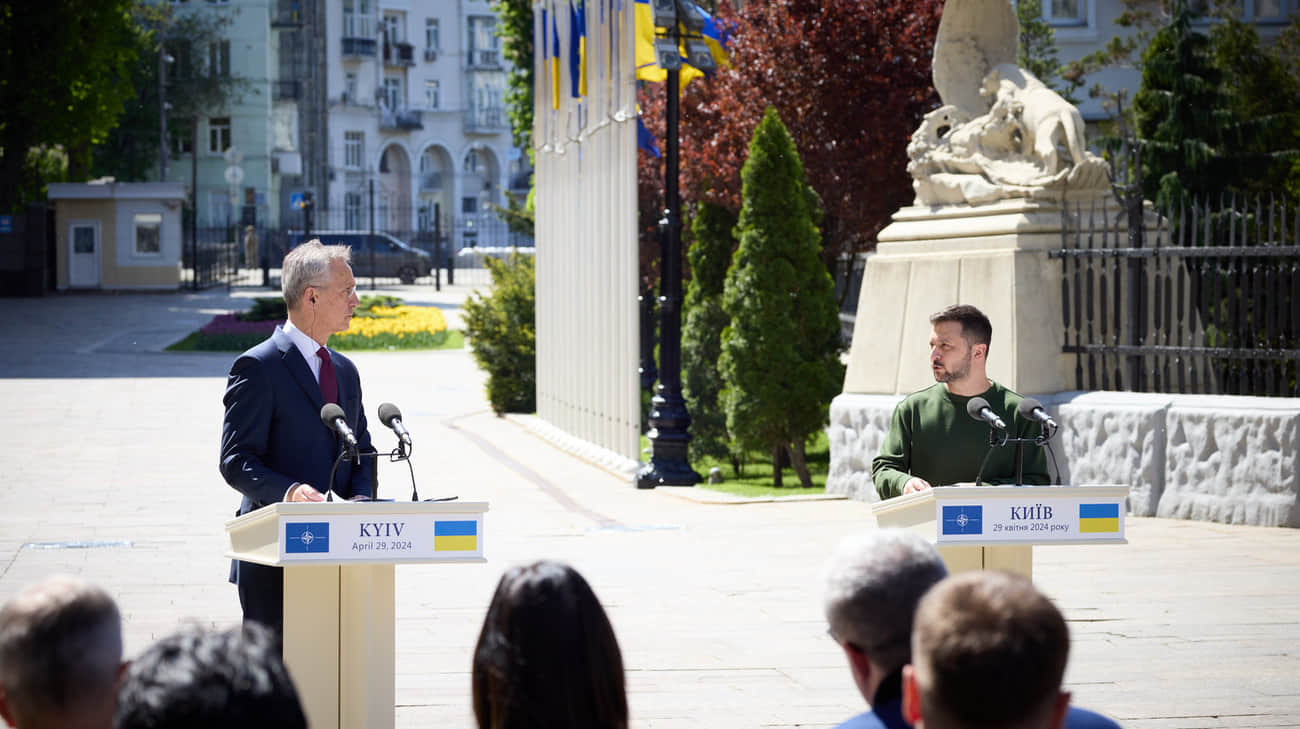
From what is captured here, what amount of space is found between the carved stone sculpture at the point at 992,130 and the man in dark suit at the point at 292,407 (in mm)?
8428

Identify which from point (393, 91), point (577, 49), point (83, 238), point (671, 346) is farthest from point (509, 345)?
point (393, 91)

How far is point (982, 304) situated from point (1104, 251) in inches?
40.6

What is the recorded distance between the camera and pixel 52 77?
4284cm

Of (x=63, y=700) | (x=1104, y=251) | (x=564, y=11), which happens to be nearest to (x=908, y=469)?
(x=63, y=700)

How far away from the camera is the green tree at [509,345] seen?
76.7 ft

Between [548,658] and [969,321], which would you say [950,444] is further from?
[548,658]

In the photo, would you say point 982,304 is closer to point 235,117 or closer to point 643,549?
point 643,549

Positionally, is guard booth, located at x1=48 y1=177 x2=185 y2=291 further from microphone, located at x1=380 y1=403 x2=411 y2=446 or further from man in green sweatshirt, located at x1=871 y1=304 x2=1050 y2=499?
microphone, located at x1=380 y1=403 x2=411 y2=446

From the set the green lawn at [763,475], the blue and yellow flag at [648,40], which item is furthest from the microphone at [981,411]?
the blue and yellow flag at [648,40]

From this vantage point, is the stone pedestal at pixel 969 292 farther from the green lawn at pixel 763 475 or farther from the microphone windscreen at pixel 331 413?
the microphone windscreen at pixel 331 413

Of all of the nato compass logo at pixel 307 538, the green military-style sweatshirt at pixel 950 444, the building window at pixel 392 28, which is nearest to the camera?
the nato compass logo at pixel 307 538

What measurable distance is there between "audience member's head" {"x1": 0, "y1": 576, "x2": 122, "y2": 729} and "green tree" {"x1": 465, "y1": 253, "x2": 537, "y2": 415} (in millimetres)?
20513

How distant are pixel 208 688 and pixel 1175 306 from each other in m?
11.1

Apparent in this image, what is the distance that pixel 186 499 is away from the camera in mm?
13758
